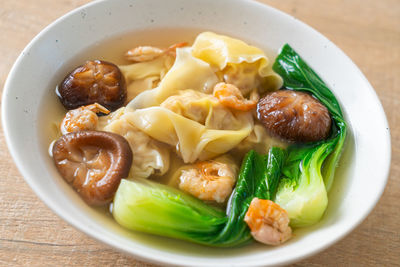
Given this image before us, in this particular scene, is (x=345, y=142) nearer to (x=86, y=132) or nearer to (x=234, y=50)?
(x=234, y=50)

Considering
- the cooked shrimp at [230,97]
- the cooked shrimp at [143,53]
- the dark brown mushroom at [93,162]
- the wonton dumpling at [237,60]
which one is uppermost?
the wonton dumpling at [237,60]

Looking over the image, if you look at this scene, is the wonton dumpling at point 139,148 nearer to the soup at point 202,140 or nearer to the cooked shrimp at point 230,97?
the soup at point 202,140

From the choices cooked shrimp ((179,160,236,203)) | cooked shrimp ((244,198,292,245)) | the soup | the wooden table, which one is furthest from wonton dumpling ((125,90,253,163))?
the wooden table

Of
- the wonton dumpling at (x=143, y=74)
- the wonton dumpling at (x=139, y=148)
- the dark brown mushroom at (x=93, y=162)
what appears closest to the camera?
the dark brown mushroom at (x=93, y=162)

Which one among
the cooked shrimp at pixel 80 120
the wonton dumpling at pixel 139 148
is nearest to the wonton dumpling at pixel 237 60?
the wonton dumpling at pixel 139 148

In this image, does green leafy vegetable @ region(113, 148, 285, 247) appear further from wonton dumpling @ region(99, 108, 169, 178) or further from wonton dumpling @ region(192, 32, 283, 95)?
wonton dumpling @ region(192, 32, 283, 95)

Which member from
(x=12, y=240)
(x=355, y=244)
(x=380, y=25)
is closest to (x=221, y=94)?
(x=355, y=244)

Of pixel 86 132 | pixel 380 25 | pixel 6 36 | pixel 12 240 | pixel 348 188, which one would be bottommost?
pixel 12 240
